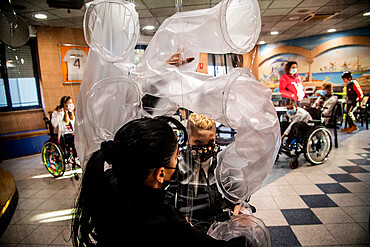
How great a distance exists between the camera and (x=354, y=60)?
591 centimetres

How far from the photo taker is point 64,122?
212 centimetres

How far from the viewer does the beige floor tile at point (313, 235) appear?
1.61 metres

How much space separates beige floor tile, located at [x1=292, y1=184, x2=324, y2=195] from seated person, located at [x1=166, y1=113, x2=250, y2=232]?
73.2 inches

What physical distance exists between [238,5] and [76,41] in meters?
0.86

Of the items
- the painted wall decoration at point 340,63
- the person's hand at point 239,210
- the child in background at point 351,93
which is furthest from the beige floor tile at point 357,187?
the painted wall decoration at point 340,63

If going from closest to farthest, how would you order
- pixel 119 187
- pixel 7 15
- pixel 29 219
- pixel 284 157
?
pixel 119 187 < pixel 7 15 < pixel 29 219 < pixel 284 157

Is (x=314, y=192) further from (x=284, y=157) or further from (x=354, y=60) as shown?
(x=354, y=60)

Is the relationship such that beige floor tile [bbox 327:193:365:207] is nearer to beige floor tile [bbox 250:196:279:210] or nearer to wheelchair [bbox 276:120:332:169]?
beige floor tile [bbox 250:196:279:210]

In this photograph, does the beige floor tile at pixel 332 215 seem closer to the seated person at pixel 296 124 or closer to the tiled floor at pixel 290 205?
the tiled floor at pixel 290 205

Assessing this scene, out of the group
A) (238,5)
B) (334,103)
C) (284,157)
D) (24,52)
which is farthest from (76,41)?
(334,103)

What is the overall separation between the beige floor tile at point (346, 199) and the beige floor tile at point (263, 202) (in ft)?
2.04

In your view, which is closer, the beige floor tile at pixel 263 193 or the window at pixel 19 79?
the window at pixel 19 79

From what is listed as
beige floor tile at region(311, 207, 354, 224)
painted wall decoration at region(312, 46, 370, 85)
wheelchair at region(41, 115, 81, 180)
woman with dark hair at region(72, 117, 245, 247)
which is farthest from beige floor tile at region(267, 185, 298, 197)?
painted wall decoration at region(312, 46, 370, 85)

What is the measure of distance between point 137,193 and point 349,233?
6.38ft
